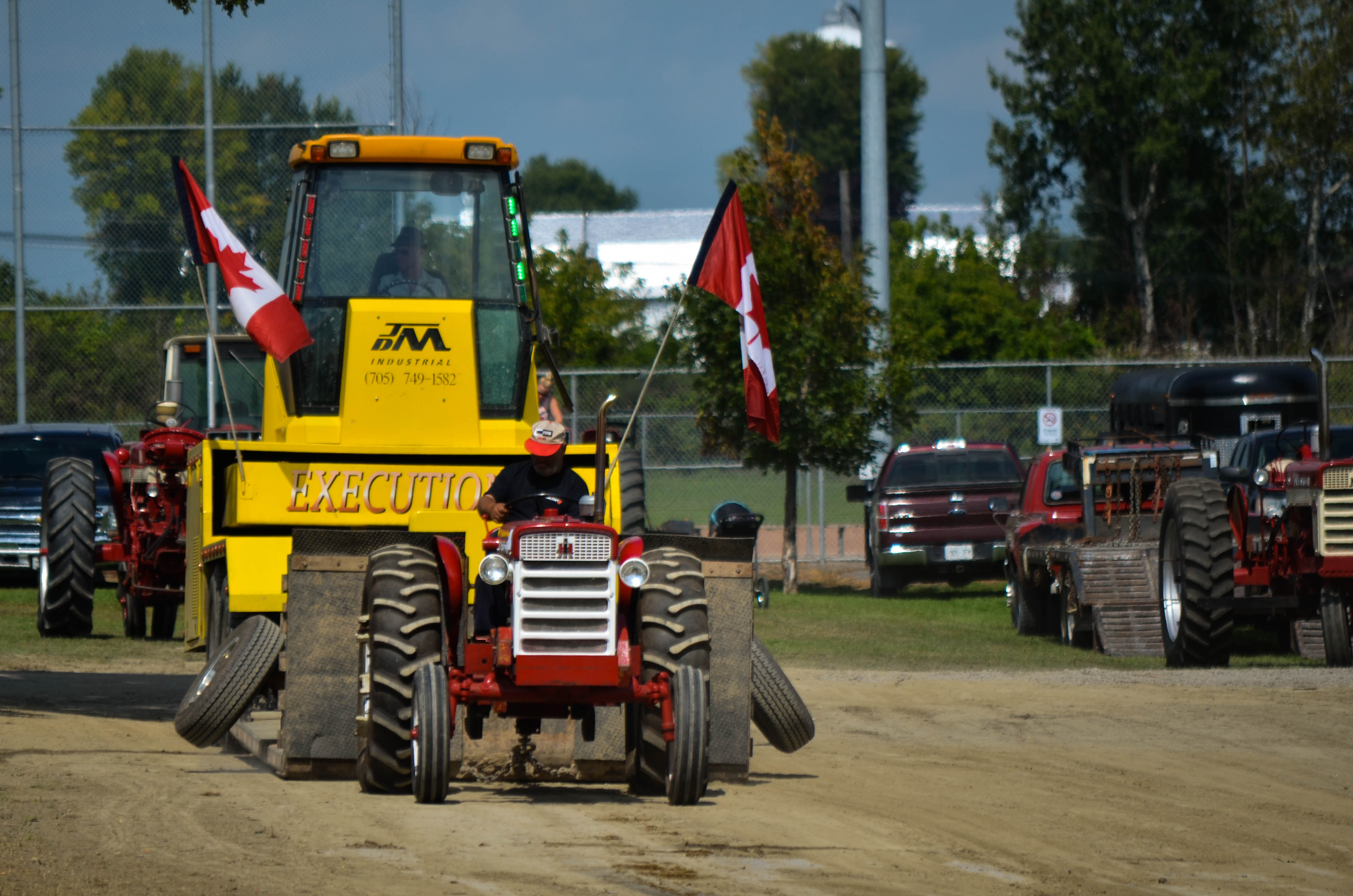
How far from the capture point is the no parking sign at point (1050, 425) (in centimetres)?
2605

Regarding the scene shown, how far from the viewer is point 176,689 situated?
14.0 m

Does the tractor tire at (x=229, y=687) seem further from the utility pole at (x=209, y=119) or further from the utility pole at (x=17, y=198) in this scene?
the utility pole at (x=17, y=198)

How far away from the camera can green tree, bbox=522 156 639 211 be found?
115 metres

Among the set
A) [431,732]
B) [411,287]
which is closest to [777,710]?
[431,732]

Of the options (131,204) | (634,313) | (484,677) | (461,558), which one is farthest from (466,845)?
(634,313)

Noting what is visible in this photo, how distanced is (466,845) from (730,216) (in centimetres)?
471

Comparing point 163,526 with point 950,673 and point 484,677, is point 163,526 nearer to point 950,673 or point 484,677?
point 950,673

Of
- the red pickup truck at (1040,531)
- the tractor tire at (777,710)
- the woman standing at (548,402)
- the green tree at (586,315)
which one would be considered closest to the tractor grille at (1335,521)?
the red pickup truck at (1040,531)

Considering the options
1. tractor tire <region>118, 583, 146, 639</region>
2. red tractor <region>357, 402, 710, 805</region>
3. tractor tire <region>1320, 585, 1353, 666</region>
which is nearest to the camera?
red tractor <region>357, 402, 710, 805</region>

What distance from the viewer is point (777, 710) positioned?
9531 mm

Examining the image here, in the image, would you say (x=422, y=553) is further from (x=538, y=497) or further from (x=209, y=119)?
(x=209, y=119)

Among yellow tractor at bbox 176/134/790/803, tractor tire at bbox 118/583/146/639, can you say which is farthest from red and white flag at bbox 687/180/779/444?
tractor tire at bbox 118/583/146/639

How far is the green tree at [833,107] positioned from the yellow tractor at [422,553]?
75320 millimetres

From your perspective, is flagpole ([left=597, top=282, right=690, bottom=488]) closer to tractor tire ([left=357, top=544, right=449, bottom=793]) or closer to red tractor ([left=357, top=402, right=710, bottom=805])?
red tractor ([left=357, top=402, right=710, bottom=805])
